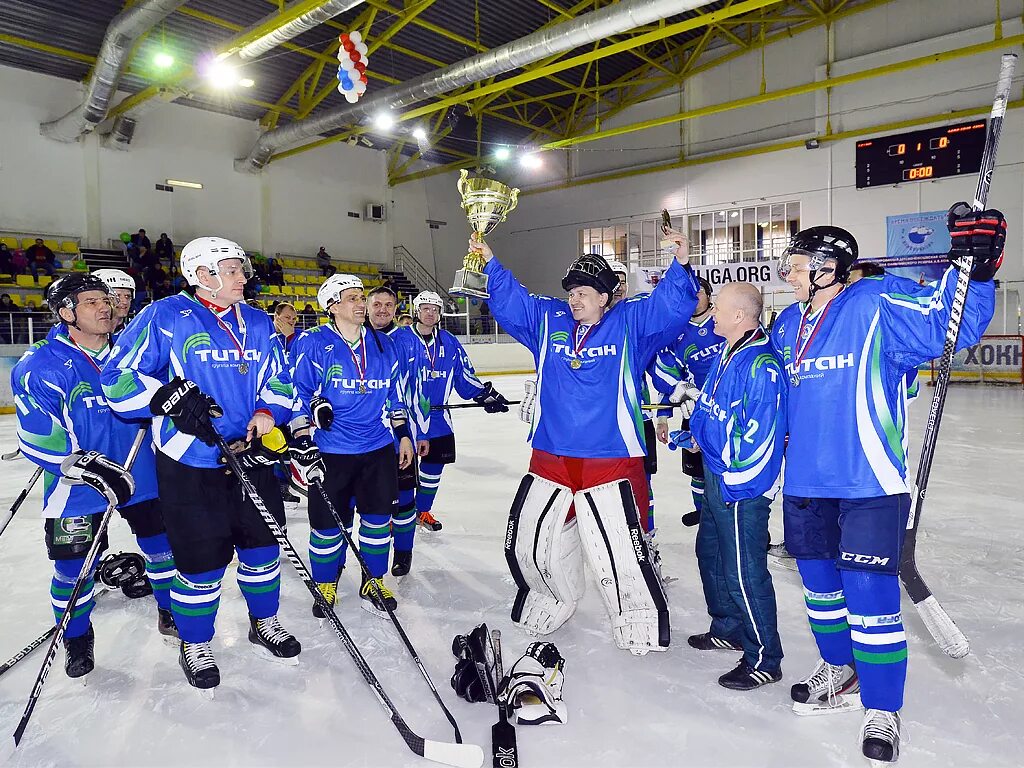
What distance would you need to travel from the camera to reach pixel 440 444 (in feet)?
14.9

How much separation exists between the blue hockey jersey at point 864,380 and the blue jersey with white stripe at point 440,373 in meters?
2.68

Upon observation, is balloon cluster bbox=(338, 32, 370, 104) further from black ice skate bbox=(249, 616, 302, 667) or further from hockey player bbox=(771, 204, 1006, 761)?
hockey player bbox=(771, 204, 1006, 761)

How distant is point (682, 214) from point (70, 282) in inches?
729

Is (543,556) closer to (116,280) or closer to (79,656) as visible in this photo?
(79,656)

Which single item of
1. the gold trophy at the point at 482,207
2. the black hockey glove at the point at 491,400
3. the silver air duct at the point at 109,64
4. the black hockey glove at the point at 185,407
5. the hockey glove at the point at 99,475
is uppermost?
the silver air duct at the point at 109,64

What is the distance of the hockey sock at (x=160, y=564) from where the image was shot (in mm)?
2812

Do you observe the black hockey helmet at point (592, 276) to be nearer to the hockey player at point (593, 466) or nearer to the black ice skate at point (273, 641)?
the hockey player at point (593, 466)

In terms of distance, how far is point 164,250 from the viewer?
15.2 metres

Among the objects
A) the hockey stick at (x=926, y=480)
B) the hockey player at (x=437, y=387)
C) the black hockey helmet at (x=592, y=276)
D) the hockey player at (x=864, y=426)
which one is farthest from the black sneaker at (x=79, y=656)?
the hockey stick at (x=926, y=480)

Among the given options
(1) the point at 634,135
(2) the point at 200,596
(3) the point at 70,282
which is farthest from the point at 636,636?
Result: (1) the point at 634,135

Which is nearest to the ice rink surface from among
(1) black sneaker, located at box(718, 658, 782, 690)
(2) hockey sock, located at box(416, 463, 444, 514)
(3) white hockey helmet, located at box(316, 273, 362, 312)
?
(1) black sneaker, located at box(718, 658, 782, 690)

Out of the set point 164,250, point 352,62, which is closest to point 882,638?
point 352,62

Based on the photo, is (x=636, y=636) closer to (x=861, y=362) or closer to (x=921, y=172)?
(x=861, y=362)

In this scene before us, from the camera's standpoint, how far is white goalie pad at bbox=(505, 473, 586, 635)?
2.83 metres
